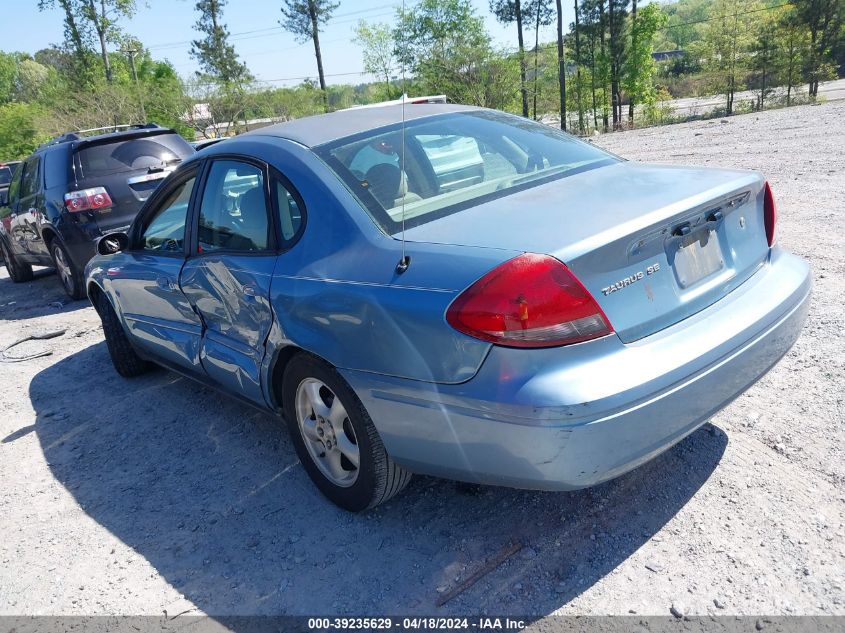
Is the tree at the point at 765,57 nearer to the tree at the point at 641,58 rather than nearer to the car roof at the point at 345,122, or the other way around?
the tree at the point at 641,58

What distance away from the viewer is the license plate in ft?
7.97

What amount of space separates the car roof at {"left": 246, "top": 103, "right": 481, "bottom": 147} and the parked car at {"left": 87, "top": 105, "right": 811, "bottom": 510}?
22 millimetres

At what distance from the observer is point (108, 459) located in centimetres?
384

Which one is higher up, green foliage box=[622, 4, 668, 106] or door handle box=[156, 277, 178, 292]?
green foliage box=[622, 4, 668, 106]

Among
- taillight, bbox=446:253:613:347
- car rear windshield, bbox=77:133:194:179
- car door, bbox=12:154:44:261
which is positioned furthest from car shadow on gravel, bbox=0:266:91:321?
taillight, bbox=446:253:613:347

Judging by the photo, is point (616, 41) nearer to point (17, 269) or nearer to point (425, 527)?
point (17, 269)

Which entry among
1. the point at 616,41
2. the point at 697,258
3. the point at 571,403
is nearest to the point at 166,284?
the point at 571,403

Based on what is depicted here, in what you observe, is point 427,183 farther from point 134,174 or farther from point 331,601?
point 134,174

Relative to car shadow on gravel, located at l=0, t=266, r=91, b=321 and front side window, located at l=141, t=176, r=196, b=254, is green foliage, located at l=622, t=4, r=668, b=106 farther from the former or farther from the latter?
front side window, located at l=141, t=176, r=196, b=254

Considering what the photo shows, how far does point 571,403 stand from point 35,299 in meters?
8.63

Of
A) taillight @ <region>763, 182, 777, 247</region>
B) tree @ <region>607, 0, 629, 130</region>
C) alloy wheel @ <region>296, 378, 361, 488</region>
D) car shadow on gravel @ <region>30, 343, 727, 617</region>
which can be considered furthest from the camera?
tree @ <region>607, 0, 629, 130</region>

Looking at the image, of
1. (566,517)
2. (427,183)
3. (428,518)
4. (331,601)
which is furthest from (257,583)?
(427,183)

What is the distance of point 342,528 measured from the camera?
2.89 meters

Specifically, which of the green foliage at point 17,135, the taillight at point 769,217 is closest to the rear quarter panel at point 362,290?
the taillight at point 769,217
